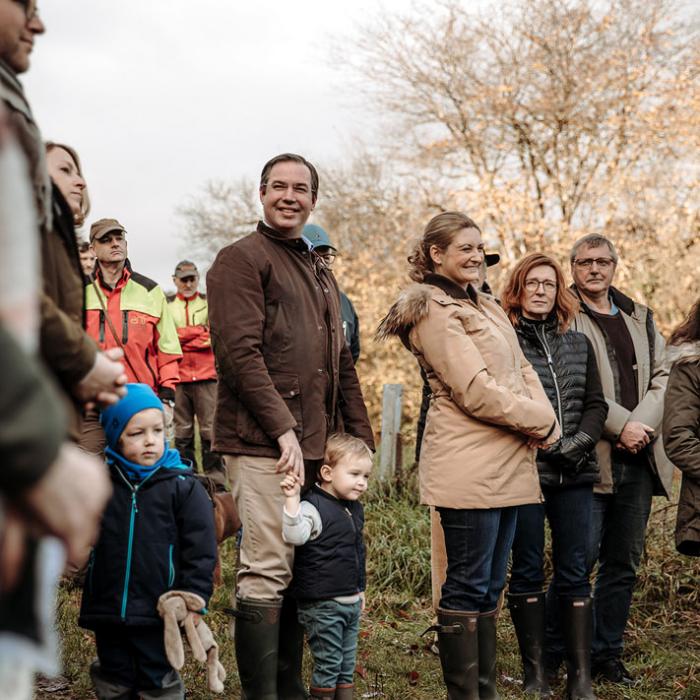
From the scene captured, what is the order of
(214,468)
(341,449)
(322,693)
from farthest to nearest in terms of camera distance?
(214,468), (341,449), (322,693)

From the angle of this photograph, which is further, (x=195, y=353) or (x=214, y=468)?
(x=195, y=353)

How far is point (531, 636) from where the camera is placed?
16.6 ft

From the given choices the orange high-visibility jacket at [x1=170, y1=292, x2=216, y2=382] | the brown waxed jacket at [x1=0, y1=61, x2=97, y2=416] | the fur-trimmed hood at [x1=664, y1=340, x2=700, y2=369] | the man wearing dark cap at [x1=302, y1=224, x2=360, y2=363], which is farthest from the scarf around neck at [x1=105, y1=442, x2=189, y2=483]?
the orange high-visibility jacket at [x1=170, y1=292, x2=216, y2=382]

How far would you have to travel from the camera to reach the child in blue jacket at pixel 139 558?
145 inches

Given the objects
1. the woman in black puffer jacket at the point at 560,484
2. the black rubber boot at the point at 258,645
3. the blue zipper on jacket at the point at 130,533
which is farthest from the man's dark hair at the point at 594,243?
the blue zipper on jacket at the point at 130,533

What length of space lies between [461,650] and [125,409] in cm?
187

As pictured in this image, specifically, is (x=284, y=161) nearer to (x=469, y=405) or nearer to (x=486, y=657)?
(x=469, y=405)

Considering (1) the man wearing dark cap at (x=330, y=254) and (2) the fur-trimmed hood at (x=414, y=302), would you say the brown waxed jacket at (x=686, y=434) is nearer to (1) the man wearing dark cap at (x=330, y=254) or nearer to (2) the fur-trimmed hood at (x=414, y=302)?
(2) the fur-trimmed hood at (x=414, y=302)

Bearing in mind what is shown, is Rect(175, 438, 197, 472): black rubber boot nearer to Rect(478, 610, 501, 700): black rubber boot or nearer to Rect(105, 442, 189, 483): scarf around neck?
Rect(478, 610, 501, 700): black rubber boot

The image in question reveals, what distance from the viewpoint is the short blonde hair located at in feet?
14.1

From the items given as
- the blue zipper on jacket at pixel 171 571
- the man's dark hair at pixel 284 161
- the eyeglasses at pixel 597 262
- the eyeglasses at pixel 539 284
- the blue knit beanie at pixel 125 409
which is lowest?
the blue zipper on jacket at pixel 171 571

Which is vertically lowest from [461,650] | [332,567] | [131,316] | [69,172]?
[461,650]

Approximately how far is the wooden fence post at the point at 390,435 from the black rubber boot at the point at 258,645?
418 centimetres

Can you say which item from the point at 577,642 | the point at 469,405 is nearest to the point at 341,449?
the point at 469,405
